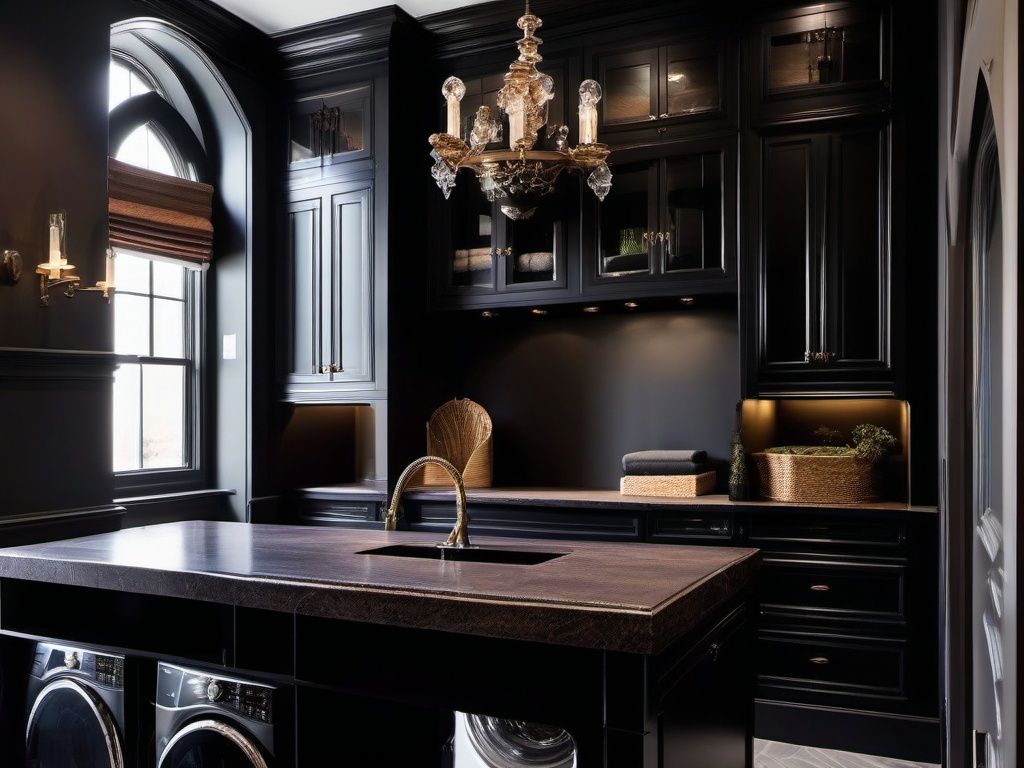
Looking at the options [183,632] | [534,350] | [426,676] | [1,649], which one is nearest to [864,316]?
[534,350]

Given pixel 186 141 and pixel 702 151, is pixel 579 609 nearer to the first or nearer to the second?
pixel 702 151

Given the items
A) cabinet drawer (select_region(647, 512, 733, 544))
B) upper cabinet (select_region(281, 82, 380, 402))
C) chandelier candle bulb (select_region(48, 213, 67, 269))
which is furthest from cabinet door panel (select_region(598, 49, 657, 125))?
chandelier candle bulb (select_region(48, 213, 67, 269))

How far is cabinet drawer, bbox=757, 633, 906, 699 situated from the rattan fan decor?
5.44 ft

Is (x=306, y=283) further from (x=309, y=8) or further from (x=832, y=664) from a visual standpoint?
(x=832, y=664)

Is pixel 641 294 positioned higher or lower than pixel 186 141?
lower

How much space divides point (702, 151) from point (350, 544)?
2.37 m

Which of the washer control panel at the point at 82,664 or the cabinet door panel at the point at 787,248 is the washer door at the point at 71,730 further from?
the cabinet door panel at the point at 787,248

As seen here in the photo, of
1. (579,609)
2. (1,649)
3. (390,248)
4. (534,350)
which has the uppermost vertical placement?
A: (390,248)

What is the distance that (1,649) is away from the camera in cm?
263

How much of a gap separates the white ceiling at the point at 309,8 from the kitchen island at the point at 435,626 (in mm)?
2748

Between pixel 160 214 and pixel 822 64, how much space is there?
10.1ft

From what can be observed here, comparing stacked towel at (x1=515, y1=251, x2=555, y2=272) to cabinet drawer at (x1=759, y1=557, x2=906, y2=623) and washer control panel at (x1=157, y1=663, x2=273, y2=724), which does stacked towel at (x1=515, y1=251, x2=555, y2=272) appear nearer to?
cabinet drawer at (x1=759, y1=557, x2=906, y2=623)

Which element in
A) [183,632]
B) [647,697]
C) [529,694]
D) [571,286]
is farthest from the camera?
[571,286]

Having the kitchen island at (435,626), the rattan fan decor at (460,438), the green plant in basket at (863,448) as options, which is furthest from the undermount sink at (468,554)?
the rattan fan decor at (460,438)
